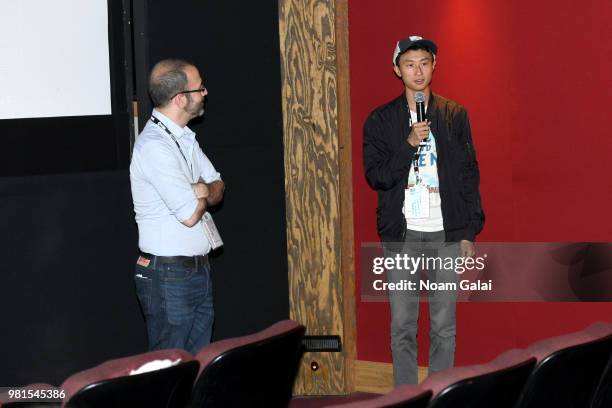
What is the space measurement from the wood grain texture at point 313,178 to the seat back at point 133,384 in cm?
236

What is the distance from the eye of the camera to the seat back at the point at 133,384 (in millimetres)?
2598

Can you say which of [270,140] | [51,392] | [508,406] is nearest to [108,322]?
[270,140]

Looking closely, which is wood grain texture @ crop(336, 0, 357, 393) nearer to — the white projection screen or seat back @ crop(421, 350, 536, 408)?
the white projection screen

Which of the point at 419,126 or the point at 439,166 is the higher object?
the point at 419,126

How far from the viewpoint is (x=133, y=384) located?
8.84ft

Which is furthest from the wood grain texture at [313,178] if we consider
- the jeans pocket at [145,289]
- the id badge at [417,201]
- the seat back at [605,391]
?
the seat back at [605,391]

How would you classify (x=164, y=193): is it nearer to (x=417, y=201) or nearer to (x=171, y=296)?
(x=171, y=296)

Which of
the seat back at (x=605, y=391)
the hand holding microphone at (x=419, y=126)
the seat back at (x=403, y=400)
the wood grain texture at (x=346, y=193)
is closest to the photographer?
the seat back at (x=403, y=400)

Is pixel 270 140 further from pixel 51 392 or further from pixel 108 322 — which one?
pixel 51 392

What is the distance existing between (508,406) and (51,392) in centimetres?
132

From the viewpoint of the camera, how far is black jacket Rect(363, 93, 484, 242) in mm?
4648

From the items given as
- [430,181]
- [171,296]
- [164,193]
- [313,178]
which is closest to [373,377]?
[313,178]

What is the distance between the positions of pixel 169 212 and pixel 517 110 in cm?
189

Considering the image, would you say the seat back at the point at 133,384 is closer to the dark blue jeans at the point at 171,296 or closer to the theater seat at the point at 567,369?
the theater seat at the point at 567,369
